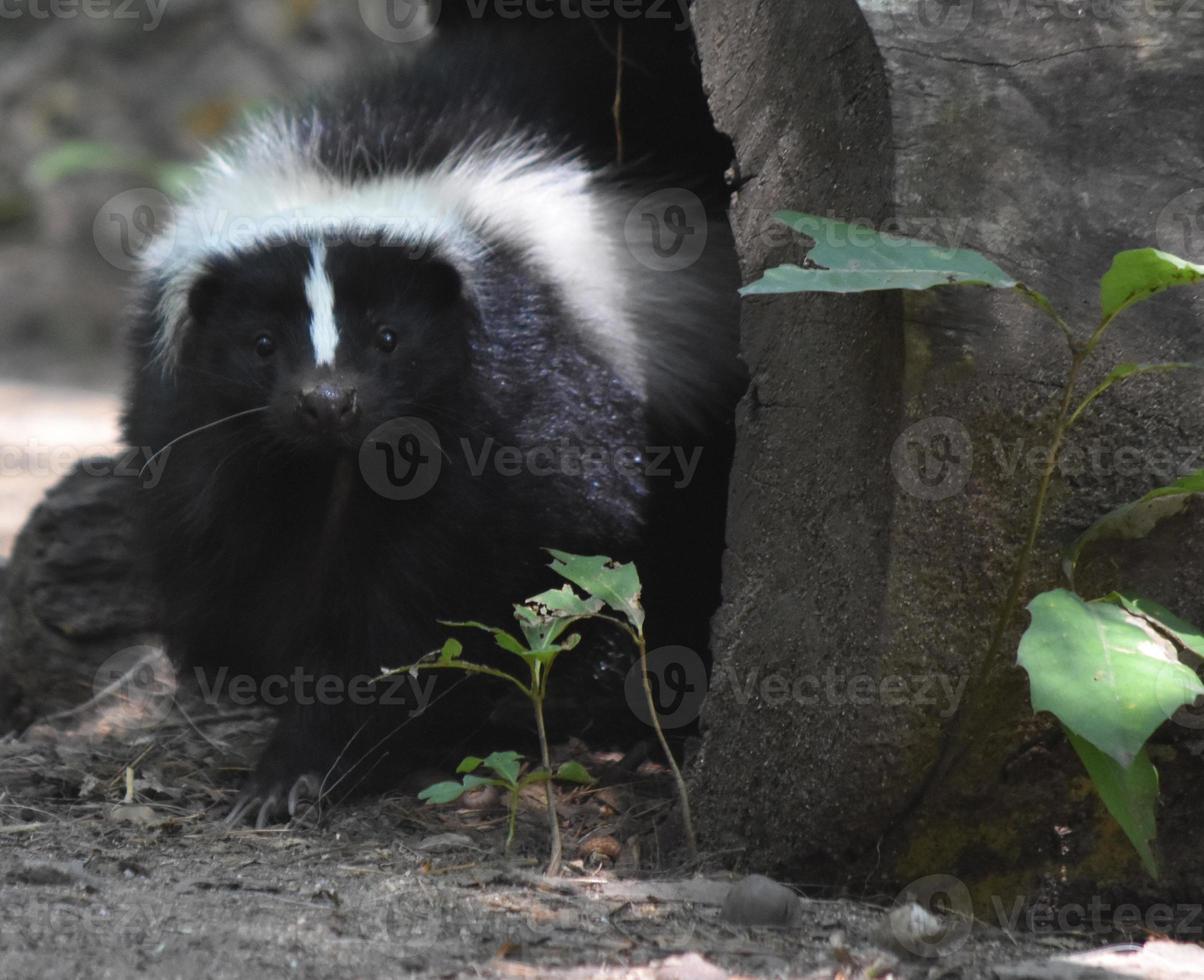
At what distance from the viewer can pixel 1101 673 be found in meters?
2.87

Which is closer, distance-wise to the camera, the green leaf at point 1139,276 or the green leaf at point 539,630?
the green leaf at point 1139,276

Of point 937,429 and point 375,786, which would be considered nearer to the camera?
point 937,429

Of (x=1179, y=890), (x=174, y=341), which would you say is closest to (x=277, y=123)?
(x=174, y=341)

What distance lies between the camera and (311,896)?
338cm

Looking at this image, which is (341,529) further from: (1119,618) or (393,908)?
(1119,618)

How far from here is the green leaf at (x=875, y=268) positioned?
2900 mm

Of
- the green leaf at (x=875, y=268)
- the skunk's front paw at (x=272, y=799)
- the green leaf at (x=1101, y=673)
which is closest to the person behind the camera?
the green leaf at (x=1101, y=673)

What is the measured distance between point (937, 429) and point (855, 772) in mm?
760

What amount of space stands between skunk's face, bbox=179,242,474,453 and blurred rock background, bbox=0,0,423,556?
364 inches

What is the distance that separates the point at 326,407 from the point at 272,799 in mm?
1173

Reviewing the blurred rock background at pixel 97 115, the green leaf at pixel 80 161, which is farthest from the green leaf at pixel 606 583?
the blurred rock background at pixel 97 115

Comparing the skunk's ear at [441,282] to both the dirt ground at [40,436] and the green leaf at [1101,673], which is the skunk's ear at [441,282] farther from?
the dirt ground at [40,436]

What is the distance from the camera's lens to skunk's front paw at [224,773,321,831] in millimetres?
4332

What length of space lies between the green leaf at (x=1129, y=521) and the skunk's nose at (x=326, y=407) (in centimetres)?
193
